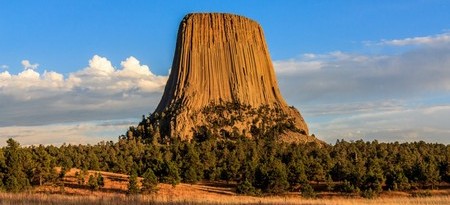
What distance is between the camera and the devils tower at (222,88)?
12175 centimetres

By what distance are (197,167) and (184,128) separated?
4641cm

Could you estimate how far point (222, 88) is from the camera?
13438cm

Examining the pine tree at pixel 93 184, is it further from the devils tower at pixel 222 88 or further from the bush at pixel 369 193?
the devils tower at pixel 222 88

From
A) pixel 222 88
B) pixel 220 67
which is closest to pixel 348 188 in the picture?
pixel 222 88

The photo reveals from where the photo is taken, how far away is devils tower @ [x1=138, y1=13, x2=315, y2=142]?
122m

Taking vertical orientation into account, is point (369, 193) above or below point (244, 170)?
below

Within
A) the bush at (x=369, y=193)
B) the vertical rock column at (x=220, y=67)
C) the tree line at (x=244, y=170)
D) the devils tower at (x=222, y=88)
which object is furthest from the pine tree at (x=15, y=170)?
the vertical rock column at (x=220, y=67)

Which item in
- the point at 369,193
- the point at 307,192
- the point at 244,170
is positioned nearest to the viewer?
the point at 307,192

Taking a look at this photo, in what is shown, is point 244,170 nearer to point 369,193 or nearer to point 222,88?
point 369,193

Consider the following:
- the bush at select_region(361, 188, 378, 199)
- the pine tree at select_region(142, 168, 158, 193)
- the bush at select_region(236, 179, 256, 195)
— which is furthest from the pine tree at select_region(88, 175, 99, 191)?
the bush at select_region(361, 188, 378, 199)

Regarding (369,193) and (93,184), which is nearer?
(93,184)

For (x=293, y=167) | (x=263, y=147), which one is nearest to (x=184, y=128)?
(x=263, y=147)

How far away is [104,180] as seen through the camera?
58.2m

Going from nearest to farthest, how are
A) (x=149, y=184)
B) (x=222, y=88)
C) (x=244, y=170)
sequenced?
(x=149, y=184), (x=244, y=170), (x=222, y=88)
